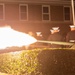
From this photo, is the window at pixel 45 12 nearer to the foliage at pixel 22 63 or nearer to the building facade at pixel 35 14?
the building facade at pixel 35 14

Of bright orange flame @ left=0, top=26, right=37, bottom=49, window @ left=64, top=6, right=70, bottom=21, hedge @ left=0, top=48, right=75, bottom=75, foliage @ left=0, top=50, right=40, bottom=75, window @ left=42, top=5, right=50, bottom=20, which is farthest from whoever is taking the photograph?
window @ left=64, top=6, right=70, bottom=21

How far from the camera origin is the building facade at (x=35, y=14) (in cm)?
2570

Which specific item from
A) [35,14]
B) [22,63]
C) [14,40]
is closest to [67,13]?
[35,14]

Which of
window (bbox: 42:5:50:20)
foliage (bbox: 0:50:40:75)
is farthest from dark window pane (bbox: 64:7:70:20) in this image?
foliage (bbox: 0:50:40:75)

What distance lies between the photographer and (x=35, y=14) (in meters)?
26.5

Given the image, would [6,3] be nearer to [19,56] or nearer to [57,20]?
[57,20]

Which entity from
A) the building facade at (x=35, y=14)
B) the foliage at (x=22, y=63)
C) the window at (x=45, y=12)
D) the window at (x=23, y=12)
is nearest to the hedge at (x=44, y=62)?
the foliage at (x=22, y=63)

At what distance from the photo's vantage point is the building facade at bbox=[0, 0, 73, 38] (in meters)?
25.7

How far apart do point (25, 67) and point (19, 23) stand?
759 inches

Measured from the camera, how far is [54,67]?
21.9 feet

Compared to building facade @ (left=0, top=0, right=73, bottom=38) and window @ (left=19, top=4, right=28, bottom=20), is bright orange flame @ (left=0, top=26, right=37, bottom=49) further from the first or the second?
window @ (left=19, top=4, right=28, bottom=20)

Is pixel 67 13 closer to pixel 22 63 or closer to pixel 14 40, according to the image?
pixel 14 40

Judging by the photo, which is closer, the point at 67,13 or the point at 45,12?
the point at 45,12

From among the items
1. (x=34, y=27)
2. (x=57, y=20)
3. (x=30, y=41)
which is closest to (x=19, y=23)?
(x=34, y=27)
